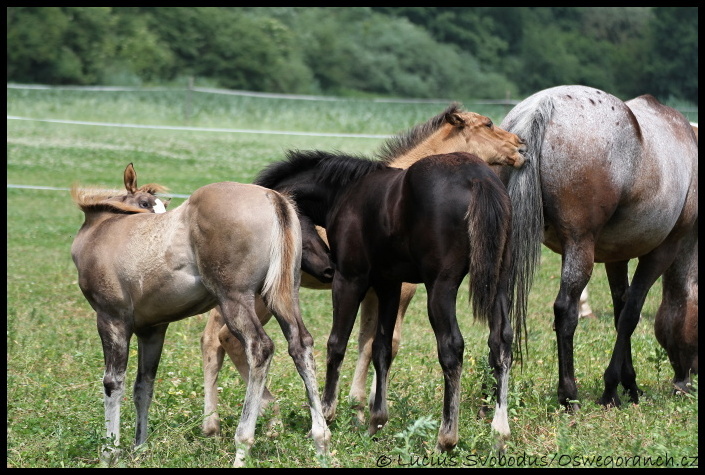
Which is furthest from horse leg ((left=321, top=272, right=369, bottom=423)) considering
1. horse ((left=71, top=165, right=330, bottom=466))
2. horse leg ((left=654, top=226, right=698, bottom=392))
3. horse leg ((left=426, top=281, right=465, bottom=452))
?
horse leg ((left=654, top=226, right=698, bottom=392))

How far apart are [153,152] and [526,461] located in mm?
15054

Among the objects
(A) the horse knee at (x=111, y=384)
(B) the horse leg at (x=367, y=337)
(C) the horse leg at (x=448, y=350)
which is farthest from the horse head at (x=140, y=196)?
(C) the horse leg at (x=448, y=350)

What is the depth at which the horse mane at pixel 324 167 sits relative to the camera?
548cm

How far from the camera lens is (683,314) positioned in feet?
21.1

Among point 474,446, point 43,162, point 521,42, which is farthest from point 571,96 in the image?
point 521,42

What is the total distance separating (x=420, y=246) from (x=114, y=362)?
1.78 meters

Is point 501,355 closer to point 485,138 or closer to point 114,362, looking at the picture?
point 485,138

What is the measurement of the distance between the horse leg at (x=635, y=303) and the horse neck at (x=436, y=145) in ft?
4.79

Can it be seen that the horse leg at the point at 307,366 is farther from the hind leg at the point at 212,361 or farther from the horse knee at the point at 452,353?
the hind leg at the point at 212,361

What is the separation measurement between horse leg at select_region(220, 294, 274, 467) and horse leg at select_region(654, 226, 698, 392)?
3135 millimetres

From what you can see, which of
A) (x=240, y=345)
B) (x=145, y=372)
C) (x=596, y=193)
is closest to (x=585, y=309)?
(x=596, y=193)

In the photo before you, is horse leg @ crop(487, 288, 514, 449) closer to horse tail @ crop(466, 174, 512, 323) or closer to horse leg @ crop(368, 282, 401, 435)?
horse tail @ crop(466, 174, 512, 323)

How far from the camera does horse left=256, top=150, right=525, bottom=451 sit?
4746mm

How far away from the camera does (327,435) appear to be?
15.6ft
